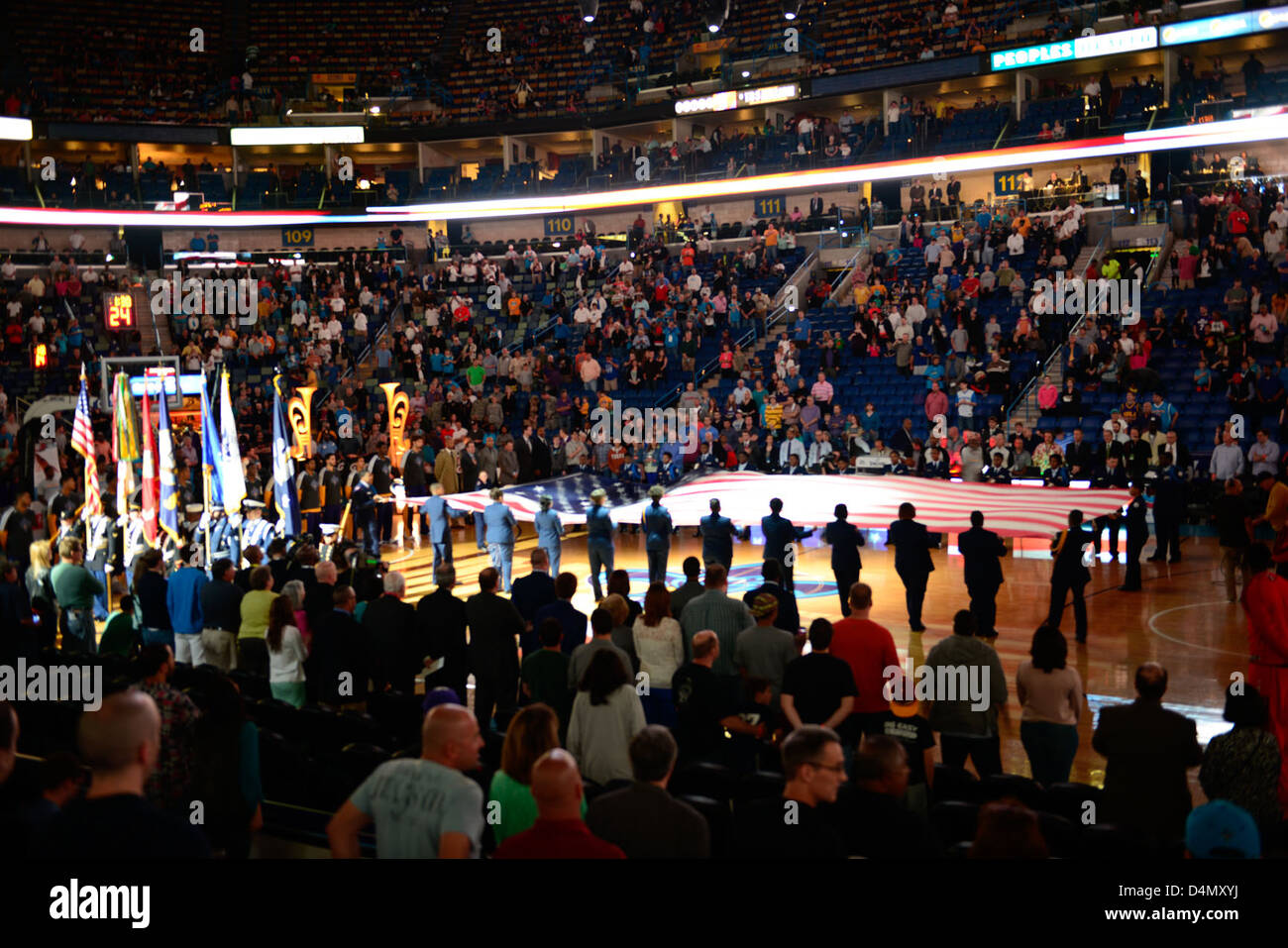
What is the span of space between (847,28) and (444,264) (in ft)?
44.8

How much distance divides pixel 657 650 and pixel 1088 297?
60.2 feet

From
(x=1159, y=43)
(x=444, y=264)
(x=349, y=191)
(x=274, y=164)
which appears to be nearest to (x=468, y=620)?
(x=1159, y=43)

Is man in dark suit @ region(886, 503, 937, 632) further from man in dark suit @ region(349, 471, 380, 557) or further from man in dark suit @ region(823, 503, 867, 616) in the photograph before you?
man in dark suit @ region(349, 471, 380, 557)

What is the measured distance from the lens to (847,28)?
35.6 metres

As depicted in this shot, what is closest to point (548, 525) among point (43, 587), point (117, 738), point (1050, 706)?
point (43, 587)

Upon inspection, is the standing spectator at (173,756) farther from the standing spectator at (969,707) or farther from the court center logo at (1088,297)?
the court center logo at (1088,297)

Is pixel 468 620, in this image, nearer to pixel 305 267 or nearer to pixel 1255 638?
pixel 1255 638

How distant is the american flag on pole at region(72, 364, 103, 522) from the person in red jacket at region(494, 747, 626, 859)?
42.2 ft

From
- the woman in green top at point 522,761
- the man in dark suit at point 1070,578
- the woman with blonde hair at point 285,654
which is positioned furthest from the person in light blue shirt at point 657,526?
the woman in green top at point 522,761

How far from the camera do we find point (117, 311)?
3212 centimetres

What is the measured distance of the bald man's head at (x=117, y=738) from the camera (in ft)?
13.0

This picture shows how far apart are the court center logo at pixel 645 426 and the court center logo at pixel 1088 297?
7.32 meters

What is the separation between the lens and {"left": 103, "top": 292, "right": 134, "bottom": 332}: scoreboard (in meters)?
32.1

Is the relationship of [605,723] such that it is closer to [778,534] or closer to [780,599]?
[780,599]
